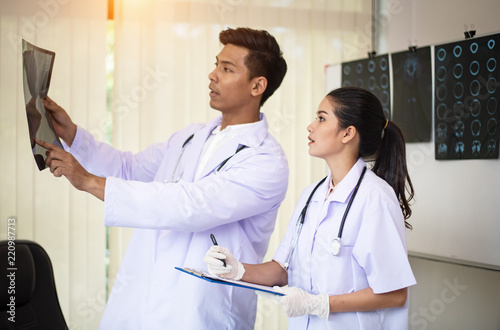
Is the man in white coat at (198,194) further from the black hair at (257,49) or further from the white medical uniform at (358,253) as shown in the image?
the white medical uniform at (358,253)

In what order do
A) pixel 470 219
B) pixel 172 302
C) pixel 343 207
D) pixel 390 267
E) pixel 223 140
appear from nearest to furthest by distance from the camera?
pixel 390 267 → pixel 343 207 → pixel 172 302 → pixel 223 140 → pixel 470 219

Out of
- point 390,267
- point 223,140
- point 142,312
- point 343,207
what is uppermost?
point 223,140

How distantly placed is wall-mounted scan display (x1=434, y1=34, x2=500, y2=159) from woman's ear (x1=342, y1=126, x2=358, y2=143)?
4.26ft

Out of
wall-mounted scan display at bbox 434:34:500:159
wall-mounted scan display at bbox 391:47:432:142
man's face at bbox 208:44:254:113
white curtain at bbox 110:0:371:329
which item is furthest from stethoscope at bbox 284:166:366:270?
white curtain at bbox 110:0:371:329

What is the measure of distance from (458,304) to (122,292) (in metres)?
2.18

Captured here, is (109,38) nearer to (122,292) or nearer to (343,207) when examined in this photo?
(122,292)

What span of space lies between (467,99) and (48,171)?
8.05ft

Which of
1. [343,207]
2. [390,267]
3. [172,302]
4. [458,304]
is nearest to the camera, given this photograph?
[390,267]

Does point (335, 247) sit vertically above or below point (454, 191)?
below

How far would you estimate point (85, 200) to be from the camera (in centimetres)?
338

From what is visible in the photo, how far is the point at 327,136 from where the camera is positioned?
1.75m

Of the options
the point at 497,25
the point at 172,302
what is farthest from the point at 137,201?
the point at 497,25

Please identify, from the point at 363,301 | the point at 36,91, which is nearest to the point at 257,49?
the point at 36,91

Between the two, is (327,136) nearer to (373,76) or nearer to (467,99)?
(467,99)
